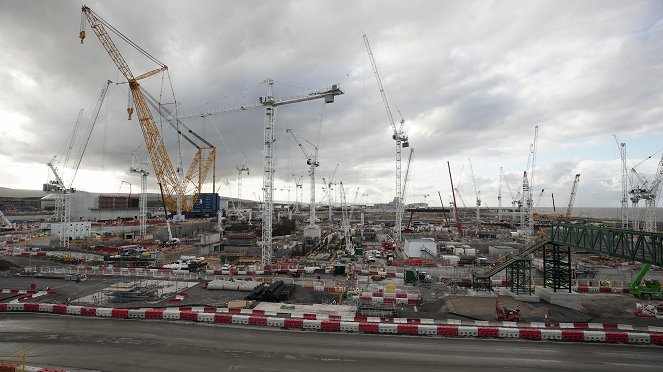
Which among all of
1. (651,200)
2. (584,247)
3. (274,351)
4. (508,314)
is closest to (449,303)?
(508,314)

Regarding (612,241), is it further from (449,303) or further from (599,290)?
(599,290)

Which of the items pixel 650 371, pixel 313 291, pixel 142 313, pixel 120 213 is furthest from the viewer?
pixel 120 213

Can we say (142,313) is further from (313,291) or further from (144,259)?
(144,259)

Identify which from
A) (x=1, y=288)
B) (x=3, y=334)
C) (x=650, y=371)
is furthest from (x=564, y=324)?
(x=1, y=288)

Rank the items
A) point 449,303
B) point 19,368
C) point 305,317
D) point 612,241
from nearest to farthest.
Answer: point 19,368 < point 305,317 < point 612,241 < point 449,303

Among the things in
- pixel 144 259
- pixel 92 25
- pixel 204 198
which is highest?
pixel 92 25

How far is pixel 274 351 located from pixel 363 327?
19.1 feet

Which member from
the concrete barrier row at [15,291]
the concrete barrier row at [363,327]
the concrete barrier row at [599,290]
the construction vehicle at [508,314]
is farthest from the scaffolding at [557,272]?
the concrete barrier row at [15,291]

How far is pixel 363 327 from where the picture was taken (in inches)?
791

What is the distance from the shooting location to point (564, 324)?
20.7 m

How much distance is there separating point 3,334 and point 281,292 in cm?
1684

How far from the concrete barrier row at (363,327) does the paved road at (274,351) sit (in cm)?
66

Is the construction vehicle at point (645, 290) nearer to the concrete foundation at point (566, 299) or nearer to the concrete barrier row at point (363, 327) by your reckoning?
the concrete foundation at point (566, 299)

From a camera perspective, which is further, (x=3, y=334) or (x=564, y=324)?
(x=564, y=324)
